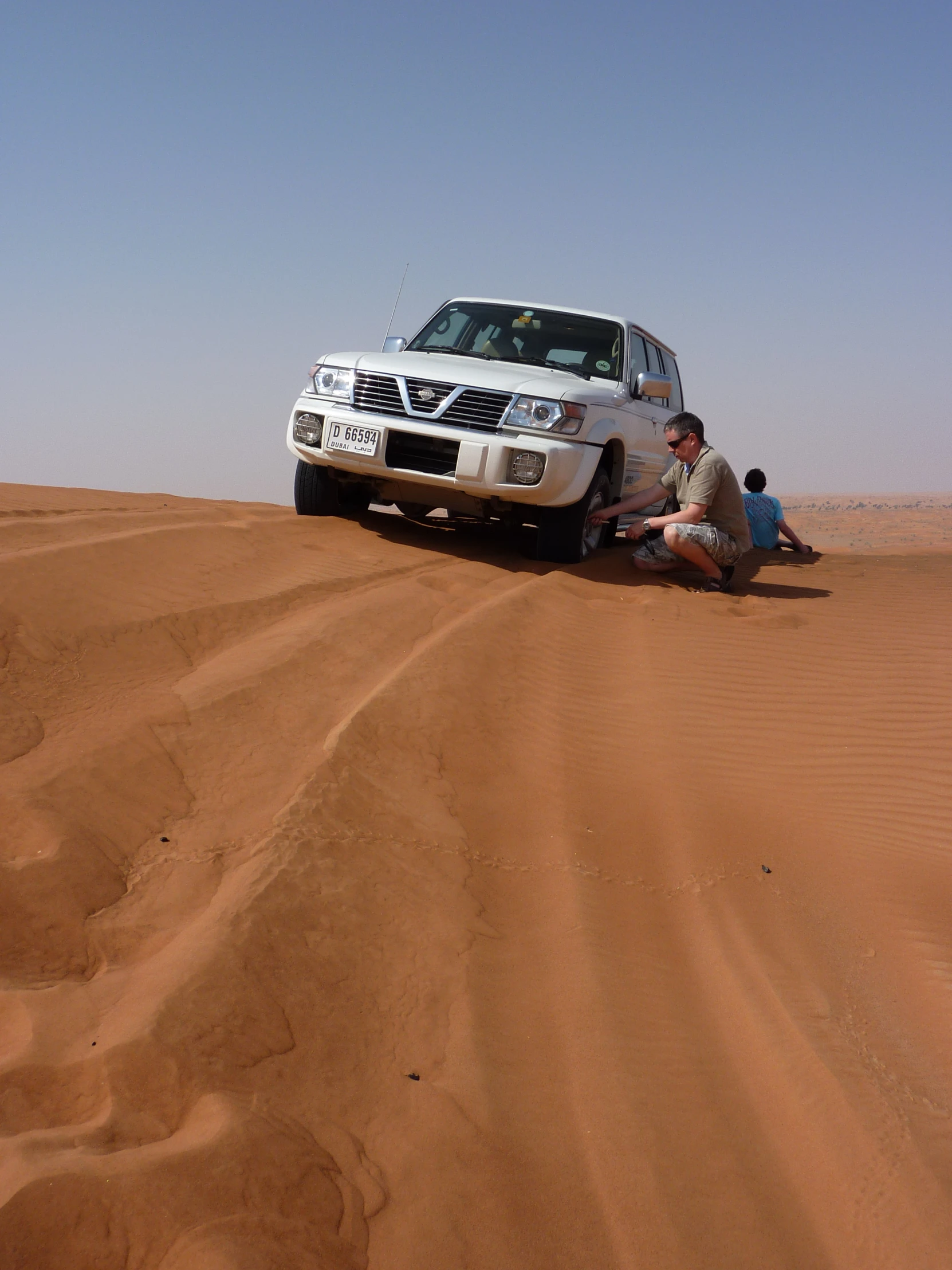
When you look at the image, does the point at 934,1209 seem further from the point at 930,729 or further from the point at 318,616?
the point at 318,616

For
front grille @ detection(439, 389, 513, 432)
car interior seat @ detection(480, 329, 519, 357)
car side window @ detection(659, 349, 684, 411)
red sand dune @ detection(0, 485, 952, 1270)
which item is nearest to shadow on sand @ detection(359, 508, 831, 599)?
front grille @ detection(439, 389, 513, 432)

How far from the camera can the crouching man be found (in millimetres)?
6844

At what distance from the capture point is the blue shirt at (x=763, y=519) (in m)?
9.65

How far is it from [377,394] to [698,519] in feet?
7.88

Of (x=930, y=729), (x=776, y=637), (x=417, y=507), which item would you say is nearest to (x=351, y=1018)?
Answer: (x=930, y=729)

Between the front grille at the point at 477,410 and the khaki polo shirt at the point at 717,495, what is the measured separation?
154 cm

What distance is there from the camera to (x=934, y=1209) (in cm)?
218

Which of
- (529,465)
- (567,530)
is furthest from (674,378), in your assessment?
(529,465)

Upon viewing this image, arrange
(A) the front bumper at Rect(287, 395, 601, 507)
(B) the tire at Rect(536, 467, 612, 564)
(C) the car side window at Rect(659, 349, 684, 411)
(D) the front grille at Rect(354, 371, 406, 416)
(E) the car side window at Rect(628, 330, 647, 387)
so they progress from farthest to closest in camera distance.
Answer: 1. (C) the car side window at Rect(659, 349, 684, 411)
2. (E) the car side window at Rect(628, 330, 647, 387)
3. (B) the tire at Rect(536, 467, 612, 564)
4. (D) the front grille at Rect(354, 371, 406, 416)
5. (A) the front bumper at Rect(287, 395, 601, 507)

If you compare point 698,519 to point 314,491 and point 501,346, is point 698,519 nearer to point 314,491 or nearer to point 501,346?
point 501,346

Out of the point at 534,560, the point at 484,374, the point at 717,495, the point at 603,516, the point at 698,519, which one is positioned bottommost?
the point at 534,560

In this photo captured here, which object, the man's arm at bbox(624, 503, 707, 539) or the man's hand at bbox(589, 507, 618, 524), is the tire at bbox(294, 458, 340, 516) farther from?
the man's arm at bbox(624, 503, 707, 539)

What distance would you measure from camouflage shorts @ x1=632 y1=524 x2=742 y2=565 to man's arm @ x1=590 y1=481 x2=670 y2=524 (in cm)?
30

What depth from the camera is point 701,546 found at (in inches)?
269
